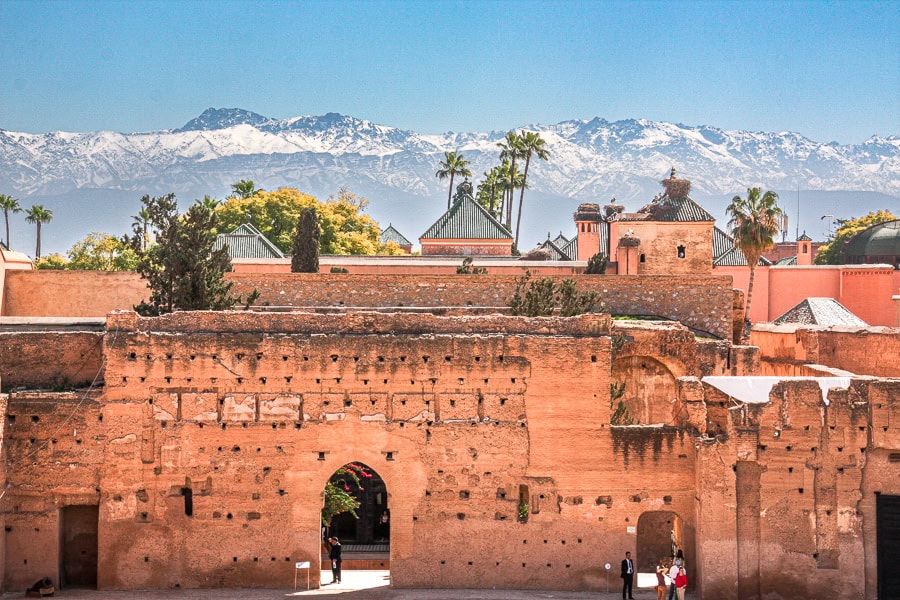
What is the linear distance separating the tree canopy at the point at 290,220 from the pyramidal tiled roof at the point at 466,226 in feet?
26.0

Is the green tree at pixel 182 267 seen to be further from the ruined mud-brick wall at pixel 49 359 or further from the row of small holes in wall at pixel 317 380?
the row of small holes in wall at pixel 317 380

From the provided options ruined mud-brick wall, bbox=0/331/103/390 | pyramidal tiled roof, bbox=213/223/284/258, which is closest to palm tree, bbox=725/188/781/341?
pyramidal tiled roof, bbox=213/223/284/258

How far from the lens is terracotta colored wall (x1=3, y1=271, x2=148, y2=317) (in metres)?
30.2

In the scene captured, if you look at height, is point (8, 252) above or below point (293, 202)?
below

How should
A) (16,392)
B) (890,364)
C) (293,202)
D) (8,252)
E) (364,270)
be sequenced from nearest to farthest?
(16,392) < (890,364) < (8,252) < (364,270) < (293,202)

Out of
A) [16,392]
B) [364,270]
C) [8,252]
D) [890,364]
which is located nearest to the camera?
[16,392]

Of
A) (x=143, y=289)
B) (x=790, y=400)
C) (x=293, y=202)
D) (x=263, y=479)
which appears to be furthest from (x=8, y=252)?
(x=293, y=202)

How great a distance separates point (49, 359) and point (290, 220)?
3985 centimetres

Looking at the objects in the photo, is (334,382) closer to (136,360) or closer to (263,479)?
(263,479)

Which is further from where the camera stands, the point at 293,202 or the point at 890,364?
the point at 293,202

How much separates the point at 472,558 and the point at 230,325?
19.3ft

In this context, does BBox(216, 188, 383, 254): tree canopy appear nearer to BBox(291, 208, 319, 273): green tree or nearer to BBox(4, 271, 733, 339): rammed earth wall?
BBox(291, 208, 319, 273): green tree

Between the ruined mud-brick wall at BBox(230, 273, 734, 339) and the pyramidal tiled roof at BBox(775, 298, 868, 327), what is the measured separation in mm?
1940

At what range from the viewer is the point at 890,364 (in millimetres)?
24922
